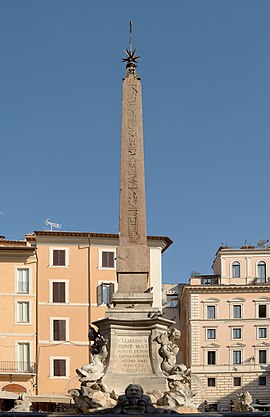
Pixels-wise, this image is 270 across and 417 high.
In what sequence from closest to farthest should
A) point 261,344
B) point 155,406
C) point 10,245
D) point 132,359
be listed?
point 155,406 → point 132,359 → point 10,245 → point 261,344

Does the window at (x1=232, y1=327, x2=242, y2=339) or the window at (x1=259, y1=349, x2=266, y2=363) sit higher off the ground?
the window at (x1=232, y1=327, x2=242, y2=339)

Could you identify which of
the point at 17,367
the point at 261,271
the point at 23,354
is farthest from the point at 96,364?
the point at 261,271

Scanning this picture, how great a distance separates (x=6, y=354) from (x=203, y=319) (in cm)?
1883

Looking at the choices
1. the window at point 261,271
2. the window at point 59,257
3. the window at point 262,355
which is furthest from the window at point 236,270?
the window at point 59,257

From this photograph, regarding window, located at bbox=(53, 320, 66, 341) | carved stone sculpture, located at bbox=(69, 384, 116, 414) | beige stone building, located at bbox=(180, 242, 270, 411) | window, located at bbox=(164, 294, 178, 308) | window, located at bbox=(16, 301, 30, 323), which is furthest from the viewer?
window, located at bbox=(164, 294, 178, 308)

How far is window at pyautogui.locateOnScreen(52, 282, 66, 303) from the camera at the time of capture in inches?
1754

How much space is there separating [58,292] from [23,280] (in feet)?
6.32

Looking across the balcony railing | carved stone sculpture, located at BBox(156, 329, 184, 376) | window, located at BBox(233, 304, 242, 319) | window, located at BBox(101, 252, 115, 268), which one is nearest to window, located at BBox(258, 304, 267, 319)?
window, located at BBox(233, 304, 242, 319)

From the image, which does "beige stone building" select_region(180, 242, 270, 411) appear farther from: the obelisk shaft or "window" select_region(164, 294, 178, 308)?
the obelisk shaft

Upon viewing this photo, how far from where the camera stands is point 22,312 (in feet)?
145

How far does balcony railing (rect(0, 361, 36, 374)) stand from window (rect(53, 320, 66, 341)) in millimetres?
1891

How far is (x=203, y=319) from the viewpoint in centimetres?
5834

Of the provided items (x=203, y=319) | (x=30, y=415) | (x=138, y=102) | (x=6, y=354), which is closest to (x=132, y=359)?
(x=30, y=415)

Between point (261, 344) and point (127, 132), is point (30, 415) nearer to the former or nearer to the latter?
point (127, 132)
